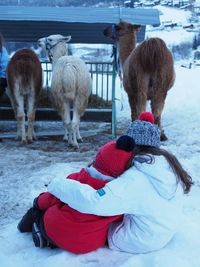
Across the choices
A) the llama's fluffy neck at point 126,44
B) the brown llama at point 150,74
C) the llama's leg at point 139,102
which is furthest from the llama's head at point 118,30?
the llama's leg at point 139,102

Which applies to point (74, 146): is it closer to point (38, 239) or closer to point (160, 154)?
point (38, 239)

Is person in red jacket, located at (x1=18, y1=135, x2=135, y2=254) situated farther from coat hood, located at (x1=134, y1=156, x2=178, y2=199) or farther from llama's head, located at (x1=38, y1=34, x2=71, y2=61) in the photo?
llama's head, located at (x1=38, y1=34, x2=71, y2=61)

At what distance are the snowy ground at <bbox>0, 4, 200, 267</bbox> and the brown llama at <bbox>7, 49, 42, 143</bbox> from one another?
50 centimetres

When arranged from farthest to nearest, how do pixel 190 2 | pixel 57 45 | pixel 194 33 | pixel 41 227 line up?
pixel 190 2, pixel 194 33, pixel 57 45, pixel 41 227

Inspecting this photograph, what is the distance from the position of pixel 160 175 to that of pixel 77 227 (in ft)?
2.27

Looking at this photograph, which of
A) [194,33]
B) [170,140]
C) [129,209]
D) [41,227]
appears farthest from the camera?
[194,33]

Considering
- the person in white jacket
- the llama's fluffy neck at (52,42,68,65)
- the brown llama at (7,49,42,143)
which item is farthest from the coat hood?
the llama's fluffy neck at (52,42,68,65)

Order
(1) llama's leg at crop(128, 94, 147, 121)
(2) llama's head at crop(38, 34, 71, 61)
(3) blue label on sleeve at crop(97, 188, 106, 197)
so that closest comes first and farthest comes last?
1. (3) blue label on sleeve at crop(97, 188, 106, 197)
2. (1) llama's leg at crop(128, 94, 147, 121)
3. (2) llama's head at crop(38, 34, 71, 61)

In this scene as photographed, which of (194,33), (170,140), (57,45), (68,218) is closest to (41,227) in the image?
(68,218)

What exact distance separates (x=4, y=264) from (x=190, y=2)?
189 feet

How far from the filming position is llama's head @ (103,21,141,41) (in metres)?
8.17

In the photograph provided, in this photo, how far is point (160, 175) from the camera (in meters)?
3.09

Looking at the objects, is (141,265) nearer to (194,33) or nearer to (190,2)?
(194,33)

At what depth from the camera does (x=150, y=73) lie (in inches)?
259
